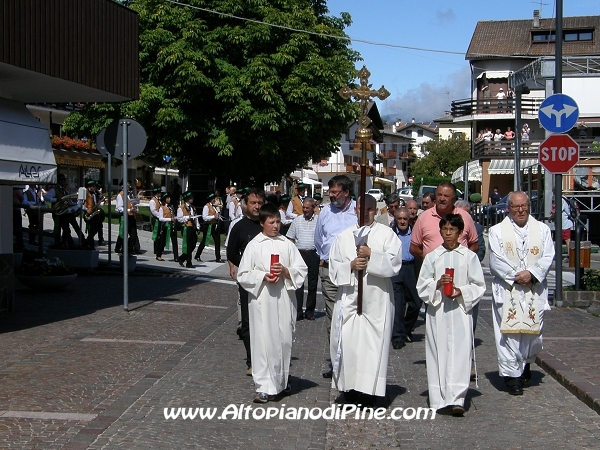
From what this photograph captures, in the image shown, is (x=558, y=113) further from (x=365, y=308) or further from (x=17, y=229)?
(x=17, y=229)

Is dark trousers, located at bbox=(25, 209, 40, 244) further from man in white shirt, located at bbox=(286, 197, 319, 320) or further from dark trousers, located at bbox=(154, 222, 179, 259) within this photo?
man in white shirt, located at bbox=(286, 197, 319, 320)

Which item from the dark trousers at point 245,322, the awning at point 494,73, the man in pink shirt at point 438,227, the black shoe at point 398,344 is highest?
the awning at point 494,73

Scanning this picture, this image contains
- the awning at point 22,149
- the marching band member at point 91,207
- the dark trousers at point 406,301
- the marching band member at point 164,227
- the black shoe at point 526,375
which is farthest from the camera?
the marching band member at point 91,207

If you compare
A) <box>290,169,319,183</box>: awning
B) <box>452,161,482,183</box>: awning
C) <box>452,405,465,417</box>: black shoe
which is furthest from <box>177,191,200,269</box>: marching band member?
<box>290,169,319,183</box>: awning

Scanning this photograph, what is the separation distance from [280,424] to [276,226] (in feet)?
5.74

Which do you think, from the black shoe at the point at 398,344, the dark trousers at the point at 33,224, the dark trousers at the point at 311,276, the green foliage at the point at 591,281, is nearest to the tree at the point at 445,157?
the dark trousers at the point at 33,224

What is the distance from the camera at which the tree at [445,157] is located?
7669 cm

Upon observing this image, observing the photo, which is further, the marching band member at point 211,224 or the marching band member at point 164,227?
the marching band member at point 211,224

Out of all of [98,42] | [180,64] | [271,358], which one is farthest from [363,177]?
→ [180,64]

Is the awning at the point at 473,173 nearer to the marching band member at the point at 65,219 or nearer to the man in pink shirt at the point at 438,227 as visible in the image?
the marching band member at the point at 65,219

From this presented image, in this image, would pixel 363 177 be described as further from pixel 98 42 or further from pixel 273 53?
pixel 273 53

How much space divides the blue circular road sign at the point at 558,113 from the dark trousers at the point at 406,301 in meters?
3.74

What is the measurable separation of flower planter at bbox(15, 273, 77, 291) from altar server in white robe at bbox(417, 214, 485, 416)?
8.55m

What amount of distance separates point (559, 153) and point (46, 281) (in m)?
8.51
